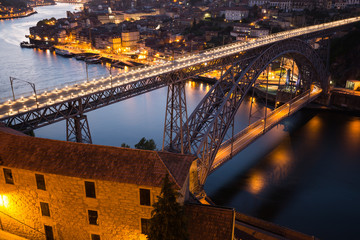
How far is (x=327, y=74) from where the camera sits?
33.2 m

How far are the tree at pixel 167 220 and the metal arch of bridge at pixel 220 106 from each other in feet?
23.9

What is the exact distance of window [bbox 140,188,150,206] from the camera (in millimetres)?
8516

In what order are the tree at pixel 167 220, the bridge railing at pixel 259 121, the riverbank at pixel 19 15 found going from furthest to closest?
the riverbank at pixel 19 15, the bridge railing at pixel 259 121, the tree at pixel 167 220

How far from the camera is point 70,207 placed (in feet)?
30.2

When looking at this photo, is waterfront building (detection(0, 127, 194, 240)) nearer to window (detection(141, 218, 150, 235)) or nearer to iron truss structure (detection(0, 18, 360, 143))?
window (detection(141, 218, 150, 235))

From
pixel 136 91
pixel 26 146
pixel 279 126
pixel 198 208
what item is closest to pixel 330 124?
pixel 279 126

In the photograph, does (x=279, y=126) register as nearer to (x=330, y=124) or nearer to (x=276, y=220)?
(x=330, y=124)

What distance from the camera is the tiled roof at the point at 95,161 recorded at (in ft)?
28.1

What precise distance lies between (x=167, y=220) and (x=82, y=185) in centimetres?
262

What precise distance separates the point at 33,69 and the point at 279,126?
33.4 meters

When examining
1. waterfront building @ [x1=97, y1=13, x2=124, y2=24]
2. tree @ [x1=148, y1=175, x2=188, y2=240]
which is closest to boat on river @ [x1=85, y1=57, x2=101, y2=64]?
tree @ [x1=148, y1=175, x2=188, y2=240]

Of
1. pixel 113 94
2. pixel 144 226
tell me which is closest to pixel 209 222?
pixel 144 226

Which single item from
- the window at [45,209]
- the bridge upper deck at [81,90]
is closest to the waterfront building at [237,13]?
the bridge upper deck at [81,90]

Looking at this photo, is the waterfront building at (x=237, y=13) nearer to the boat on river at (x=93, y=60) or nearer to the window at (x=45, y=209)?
the boat on river at (x=93, y=60)
